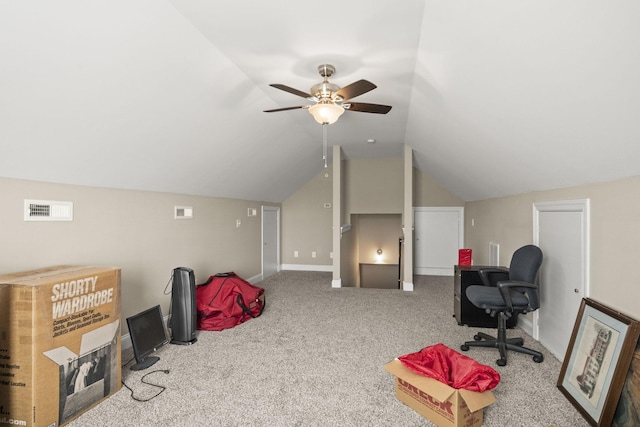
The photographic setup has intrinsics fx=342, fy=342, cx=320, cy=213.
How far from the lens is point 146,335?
124 inches

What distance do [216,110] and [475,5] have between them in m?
2.46

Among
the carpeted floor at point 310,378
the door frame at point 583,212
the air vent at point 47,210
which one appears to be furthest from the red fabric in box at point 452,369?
the air vent at point 47,210

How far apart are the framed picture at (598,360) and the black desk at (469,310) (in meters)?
1.42

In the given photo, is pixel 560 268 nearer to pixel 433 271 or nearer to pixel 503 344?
pixel 503 344

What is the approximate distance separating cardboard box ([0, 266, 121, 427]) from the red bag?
1.46 m

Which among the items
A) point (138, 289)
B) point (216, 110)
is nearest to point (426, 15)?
point (216, 110)

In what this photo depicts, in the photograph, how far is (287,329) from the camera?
3.98 m

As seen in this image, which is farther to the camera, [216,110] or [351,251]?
[351,251]

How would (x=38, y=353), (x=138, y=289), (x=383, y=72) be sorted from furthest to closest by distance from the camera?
(x=138, y=289), (x=383, y=72), (x=38, y=353)

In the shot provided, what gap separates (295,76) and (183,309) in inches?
102

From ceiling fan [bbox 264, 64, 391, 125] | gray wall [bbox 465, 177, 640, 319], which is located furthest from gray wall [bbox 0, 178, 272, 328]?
gray wall [bbox 465, 177, 640, 319]

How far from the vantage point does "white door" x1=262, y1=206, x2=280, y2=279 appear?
7.12m

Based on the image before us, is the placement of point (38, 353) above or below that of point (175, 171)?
below

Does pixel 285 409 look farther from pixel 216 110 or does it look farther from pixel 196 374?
pixel 216 110
